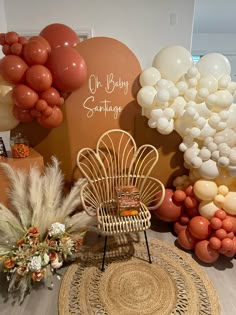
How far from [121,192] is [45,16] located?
3251mm

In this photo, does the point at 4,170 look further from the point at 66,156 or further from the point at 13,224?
the point at 66,156

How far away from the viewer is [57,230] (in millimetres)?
1558

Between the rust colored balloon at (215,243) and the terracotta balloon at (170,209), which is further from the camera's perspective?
the terracotta balloon at (170,209)

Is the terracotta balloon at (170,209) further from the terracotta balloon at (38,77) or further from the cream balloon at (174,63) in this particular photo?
the terracotta balloon at (38,77)

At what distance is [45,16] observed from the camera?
3523mm

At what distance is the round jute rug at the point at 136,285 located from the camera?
4.68 ft

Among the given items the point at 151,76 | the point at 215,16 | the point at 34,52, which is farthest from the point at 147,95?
the point at 215,16

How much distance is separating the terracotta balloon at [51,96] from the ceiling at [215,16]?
3.75 m

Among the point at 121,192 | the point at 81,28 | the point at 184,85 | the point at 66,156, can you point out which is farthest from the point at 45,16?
the point at 121,192

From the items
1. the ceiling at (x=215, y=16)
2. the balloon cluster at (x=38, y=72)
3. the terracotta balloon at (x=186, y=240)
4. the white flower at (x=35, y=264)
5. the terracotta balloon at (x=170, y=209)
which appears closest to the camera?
the white flower at (x=35, y=264)

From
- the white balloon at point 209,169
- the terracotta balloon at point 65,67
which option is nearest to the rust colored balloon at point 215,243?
the white balloon at point 209,169

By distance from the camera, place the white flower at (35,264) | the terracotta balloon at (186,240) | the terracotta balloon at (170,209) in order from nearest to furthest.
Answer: the white flower at (35,264) < the terracotta balloon at (186,240) < the terracotta balloon at (170,209)

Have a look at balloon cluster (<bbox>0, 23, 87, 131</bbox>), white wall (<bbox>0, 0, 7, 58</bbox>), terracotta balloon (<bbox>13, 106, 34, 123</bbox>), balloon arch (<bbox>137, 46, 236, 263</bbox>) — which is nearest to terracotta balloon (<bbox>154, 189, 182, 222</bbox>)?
balloon arch (<bbox>137, 46, 236, 263</bbox>)

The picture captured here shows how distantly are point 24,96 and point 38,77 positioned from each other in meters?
0.16
